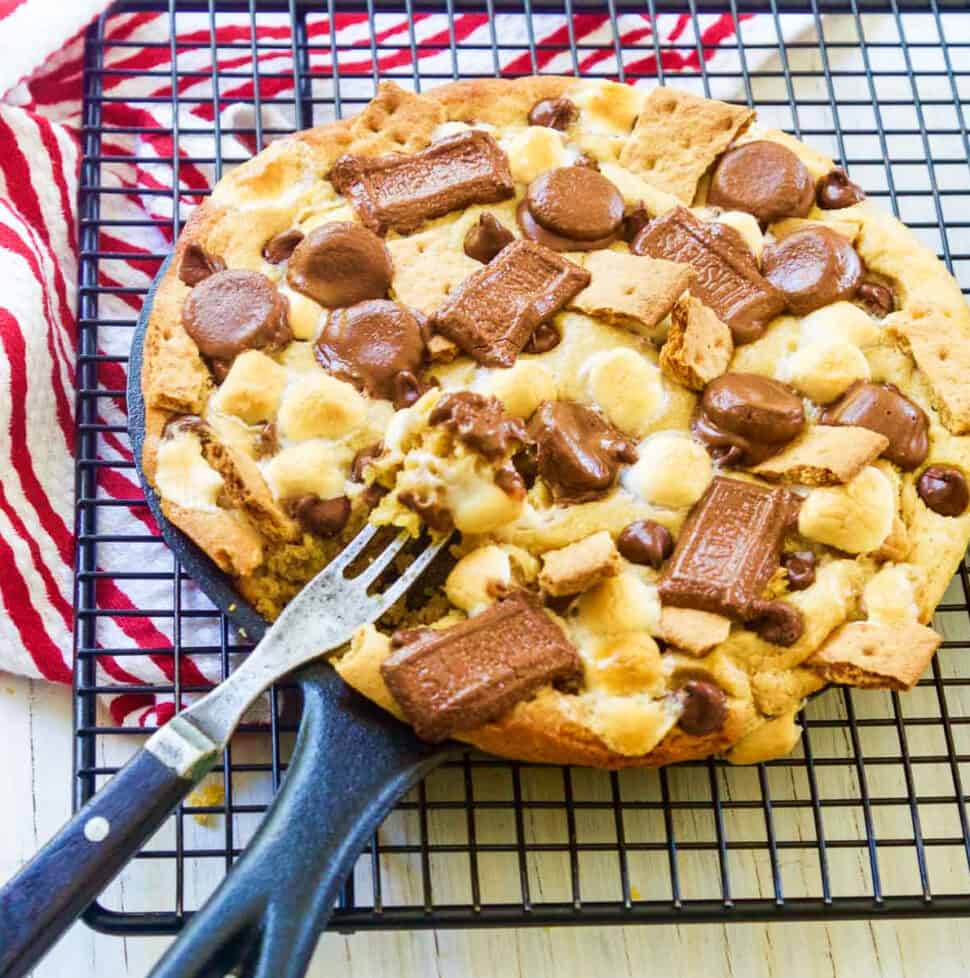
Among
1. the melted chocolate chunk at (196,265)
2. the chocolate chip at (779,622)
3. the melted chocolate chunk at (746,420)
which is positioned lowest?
the chocolate chip at (779,622)

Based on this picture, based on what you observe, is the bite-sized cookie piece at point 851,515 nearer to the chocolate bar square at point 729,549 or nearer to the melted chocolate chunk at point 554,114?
the chocolate bar square at point 729,549

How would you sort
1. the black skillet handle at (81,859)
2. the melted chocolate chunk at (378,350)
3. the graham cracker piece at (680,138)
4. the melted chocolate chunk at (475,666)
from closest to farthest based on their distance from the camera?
1. the black skillet handle at (81,859)
2. the melted chocolate chunk at (475,666)
3. the melted chocolate chunk at (378,350)
4. the graham cracker piece at (680,138)

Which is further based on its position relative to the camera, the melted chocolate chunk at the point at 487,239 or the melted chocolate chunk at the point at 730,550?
the melted chocolate chunk at the point at 487,239

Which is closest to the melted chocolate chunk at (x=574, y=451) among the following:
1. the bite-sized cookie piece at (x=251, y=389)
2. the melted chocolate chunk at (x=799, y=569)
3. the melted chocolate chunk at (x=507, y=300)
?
the melted chocolate chunk at (x=507, y=300)

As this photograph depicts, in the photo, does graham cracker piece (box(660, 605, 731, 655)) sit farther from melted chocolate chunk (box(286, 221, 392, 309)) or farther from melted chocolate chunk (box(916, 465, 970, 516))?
melted chocolate chunk (box(286, 221, 392, 309))

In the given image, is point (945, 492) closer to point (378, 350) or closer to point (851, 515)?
point (851, 515)

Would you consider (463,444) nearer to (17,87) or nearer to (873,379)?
(873,379)

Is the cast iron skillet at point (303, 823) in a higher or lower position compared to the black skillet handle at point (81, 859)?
lower

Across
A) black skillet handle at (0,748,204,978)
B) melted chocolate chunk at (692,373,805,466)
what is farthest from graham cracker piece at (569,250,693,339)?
black skillet handle at (0,748,204,978)
